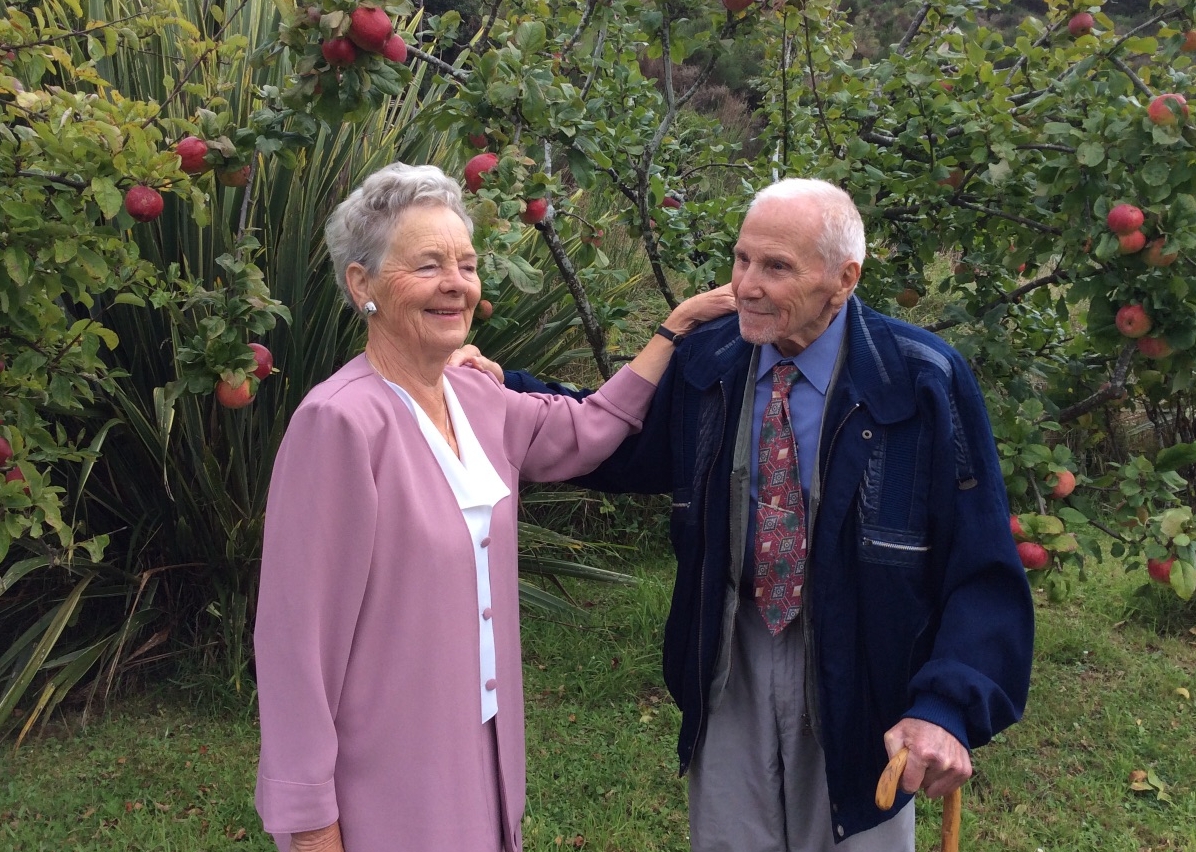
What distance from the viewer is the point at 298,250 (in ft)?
12.4

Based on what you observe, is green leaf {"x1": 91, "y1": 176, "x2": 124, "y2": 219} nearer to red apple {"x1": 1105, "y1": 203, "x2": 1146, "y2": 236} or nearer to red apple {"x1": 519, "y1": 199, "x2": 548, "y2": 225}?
red apple {"x1": 519, "y1": 199, "x2": 548, "y2": 225}

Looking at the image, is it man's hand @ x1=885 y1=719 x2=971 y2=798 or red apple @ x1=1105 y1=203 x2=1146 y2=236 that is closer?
man's hand @ x1=885 y1=719 x2=971 y2=798

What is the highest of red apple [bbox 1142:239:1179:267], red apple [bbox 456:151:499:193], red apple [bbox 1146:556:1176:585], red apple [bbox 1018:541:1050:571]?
red apple [bbox 456:151:499:193]

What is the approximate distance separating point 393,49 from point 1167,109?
1.72 metres

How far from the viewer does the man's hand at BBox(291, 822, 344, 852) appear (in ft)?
5.62

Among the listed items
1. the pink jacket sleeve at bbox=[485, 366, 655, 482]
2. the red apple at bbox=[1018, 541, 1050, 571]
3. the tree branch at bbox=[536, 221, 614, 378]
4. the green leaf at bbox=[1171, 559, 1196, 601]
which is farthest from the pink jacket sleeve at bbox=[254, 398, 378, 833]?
the green leaf at bbox=[1171, 559, 1196, 601]

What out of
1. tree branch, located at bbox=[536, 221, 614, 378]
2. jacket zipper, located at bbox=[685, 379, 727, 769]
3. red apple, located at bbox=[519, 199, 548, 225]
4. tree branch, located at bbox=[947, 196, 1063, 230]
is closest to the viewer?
jacket zipper, located at bbox=[685, 379, 727, 769]

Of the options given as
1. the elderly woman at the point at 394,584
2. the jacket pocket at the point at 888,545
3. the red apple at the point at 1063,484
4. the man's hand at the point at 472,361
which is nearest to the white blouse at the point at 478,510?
the elderly woman at the point at 394,584

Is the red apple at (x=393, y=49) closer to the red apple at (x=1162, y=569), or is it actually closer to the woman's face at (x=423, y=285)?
the woman's face at (x=423, y=285)

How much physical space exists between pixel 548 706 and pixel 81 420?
2.05 m

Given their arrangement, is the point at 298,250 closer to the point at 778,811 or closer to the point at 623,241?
the point at 778,811

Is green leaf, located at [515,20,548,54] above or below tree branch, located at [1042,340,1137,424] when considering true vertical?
above

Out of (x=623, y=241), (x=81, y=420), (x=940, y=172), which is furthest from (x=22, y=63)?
(x=623, y=241)

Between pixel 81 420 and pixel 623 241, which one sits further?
pixel 623 241
